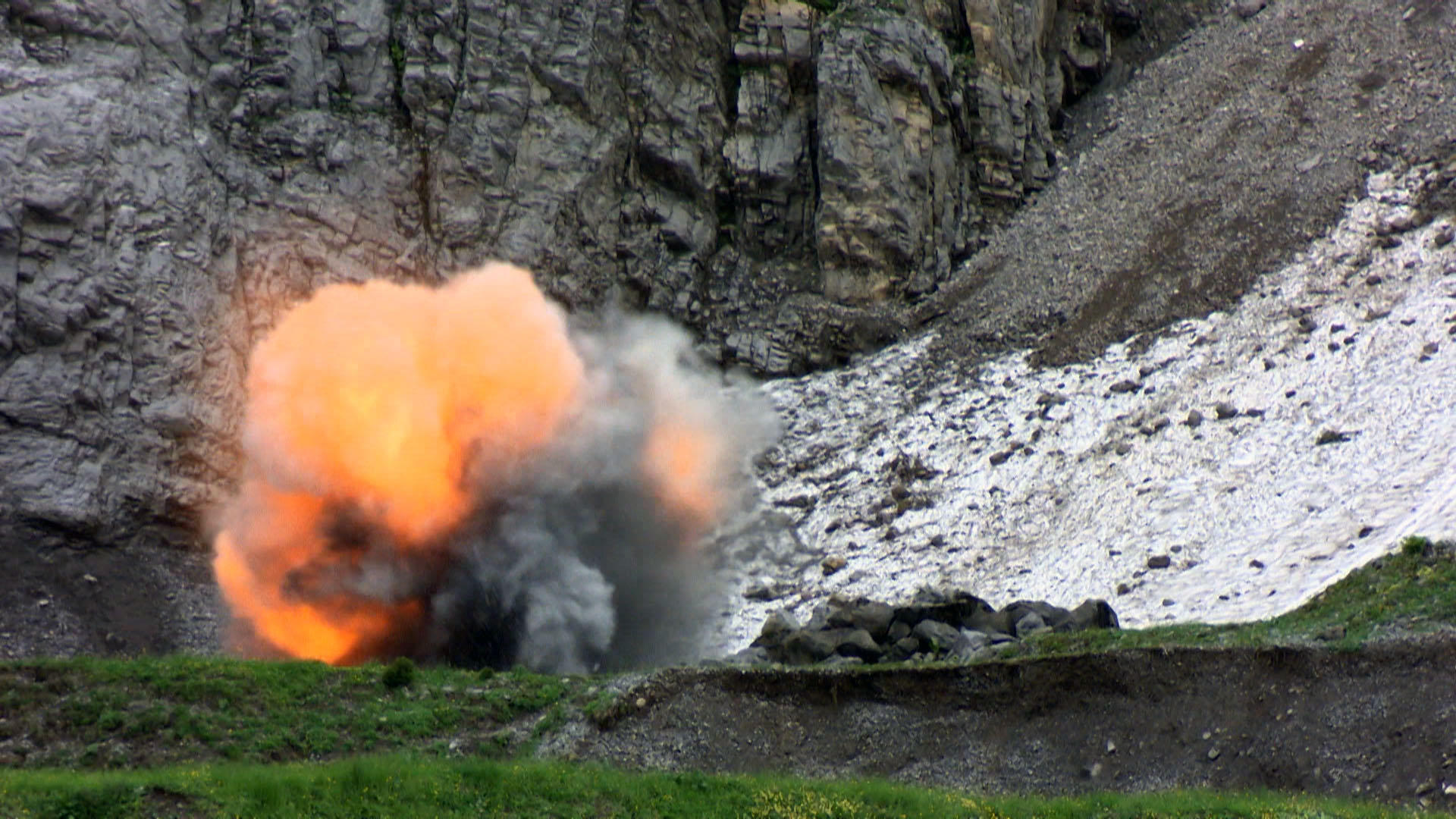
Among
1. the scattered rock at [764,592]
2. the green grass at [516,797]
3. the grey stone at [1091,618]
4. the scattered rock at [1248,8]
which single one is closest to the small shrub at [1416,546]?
the grey stone at [1091,618]

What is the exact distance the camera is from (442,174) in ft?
133

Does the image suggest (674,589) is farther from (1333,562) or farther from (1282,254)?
(1282,254)

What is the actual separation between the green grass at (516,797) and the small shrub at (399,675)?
5.63 metres

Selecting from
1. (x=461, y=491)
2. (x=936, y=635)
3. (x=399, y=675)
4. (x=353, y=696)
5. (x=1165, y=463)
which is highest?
(x=461, y=491)

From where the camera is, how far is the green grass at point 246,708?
20297 millimetres

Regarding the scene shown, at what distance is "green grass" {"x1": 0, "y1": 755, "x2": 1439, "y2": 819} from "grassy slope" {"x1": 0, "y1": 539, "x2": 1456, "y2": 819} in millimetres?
31

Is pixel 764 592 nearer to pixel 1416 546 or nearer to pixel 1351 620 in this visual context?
pixel 1351 620

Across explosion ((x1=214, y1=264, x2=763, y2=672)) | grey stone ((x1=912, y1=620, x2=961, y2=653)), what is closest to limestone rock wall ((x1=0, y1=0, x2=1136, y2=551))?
explosion ((x1=214, y1=264, x2=763, y2=672))

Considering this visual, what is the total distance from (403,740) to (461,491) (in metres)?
14.4

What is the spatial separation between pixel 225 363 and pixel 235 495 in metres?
3.89

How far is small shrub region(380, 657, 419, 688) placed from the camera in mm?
23484

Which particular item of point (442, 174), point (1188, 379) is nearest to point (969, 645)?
point (1188, 379)

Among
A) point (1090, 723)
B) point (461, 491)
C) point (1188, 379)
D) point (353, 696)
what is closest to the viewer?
point (1090, 723)

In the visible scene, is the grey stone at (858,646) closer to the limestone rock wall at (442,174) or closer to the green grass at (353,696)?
the green grass at (353,696)
